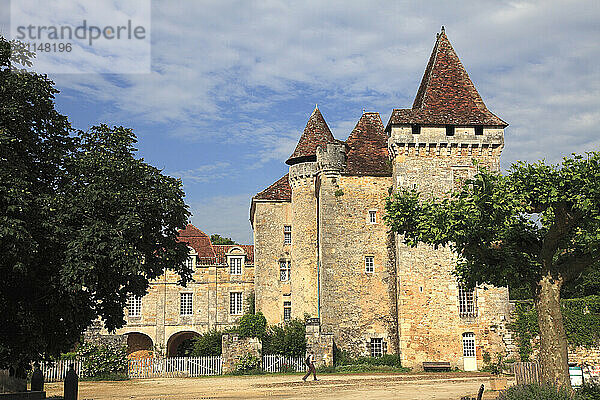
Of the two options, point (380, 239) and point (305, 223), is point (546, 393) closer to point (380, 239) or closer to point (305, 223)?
point (380, 239)

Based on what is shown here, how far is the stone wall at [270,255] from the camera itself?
38.3m

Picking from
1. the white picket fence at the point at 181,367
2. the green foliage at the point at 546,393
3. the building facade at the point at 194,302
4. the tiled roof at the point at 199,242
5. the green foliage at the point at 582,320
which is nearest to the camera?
the green foliage at the point at 546,393

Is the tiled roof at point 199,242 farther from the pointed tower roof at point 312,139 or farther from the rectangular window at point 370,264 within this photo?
the rectangular window at point 370,264

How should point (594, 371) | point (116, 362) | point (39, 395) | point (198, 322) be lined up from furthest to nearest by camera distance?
point (198, 322) < point (116, 362) < point (594, 371) < point (39, 395)

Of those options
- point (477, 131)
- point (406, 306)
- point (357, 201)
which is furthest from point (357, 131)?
point (406, 306)

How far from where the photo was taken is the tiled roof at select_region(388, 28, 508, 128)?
107 feet

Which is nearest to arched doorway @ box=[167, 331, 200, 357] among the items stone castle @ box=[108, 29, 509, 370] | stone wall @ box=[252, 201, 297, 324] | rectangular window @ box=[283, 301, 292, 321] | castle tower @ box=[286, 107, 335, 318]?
stone castle @ box=[108, 29, 509, 370]

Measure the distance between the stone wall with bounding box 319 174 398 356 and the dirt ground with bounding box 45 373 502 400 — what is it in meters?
4.41

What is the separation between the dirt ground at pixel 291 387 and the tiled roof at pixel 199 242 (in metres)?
15.0

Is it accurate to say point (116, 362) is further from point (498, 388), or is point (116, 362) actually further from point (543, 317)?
point (543, 317)

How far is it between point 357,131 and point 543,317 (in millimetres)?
22955

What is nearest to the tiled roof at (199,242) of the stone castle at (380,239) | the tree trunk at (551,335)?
the stone castle at (380,239)

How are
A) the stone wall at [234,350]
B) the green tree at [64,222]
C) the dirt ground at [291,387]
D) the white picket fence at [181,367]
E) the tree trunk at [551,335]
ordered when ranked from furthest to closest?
1. the stone wall at [234,350]
2. the white picket fence at [181,367]
3. the dirt ground at [291,387]
4. the tree trunk at [551,335]
5. the green tree at [64,222]

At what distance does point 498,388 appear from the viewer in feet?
66.3
